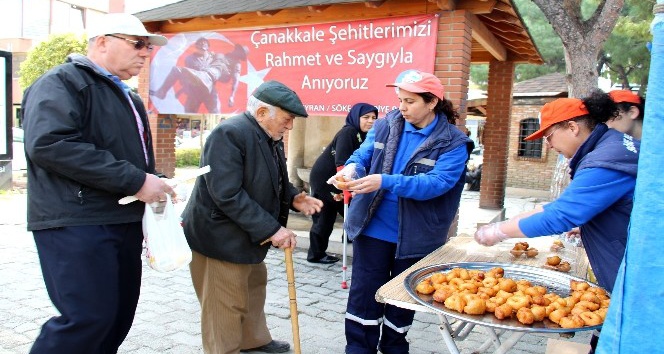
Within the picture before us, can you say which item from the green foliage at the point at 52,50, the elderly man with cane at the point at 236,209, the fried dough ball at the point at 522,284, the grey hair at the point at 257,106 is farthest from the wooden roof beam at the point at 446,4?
the green foliage at the point at 52,50

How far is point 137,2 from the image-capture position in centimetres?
3083

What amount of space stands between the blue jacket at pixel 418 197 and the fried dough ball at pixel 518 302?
918 millimetres

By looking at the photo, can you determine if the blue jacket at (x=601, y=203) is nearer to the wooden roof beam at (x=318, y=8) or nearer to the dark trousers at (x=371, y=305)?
the dark trousers at (x=371, y=305)

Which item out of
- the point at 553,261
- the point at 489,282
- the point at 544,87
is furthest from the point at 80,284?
the point at 544,87

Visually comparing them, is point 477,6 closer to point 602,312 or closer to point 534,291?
point 534,291

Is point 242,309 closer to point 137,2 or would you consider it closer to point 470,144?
point 470,144

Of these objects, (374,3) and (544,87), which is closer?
(374,3)

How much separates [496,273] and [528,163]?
17024 mm

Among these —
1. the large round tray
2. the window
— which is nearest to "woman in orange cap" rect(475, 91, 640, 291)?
the large round tray

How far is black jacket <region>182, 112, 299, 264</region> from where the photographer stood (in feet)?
9.66

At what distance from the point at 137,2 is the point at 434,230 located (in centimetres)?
3181

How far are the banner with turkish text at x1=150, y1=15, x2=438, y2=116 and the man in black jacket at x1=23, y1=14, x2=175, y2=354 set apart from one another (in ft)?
13.4

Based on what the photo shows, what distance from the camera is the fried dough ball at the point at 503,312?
2.09 meters

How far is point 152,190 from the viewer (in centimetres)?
244
